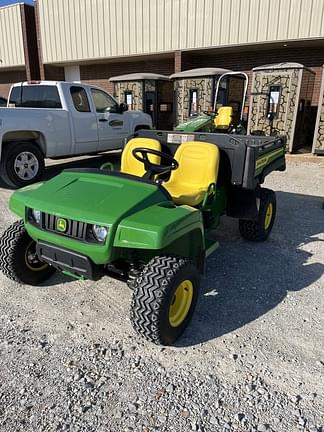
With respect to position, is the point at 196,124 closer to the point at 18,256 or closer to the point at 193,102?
the point at 193,102

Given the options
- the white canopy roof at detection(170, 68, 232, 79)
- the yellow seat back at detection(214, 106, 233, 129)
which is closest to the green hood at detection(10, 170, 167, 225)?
the yellow seat back at detection(214, 106, 233, 129)

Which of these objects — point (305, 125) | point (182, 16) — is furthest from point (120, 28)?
point (305, 125)

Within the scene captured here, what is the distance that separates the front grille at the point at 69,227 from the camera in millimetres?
2355

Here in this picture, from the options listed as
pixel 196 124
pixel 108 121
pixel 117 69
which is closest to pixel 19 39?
pixel 117 69

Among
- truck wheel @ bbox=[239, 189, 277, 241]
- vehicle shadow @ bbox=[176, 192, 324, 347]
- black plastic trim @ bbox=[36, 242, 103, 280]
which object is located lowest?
vehicle shadow @ bbox=[176, 192, 324, 347]

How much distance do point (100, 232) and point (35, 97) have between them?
5736mm

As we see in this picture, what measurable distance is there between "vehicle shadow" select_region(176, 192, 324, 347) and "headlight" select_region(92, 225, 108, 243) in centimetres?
92

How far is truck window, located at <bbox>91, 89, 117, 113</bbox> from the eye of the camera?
7.47 m

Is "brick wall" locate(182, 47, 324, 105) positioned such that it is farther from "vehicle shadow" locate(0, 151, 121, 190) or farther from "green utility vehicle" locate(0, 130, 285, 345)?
"green utility vehicle" locate(0, 130, 285, 345)

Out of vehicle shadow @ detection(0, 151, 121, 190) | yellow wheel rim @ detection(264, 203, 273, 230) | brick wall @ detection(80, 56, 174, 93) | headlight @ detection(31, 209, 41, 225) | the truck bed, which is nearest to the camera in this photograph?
headlight @ detection(31, 209, 41, 225)

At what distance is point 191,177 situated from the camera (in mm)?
3660

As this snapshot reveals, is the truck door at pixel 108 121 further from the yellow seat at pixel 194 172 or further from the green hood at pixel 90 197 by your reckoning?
the green hood at pixel 90 197

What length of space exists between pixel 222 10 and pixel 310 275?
34.8ft

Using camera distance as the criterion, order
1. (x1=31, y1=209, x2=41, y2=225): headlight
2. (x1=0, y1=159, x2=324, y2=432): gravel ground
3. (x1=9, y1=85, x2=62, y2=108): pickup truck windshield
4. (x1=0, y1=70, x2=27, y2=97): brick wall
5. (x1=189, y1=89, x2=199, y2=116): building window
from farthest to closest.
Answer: (x1=0, y1=70, x2=27, y2=97): brick wall < (x1=189, y1=89, x2=199, y2=116): building window < (x1=9, y1=85, x2=62, y2=108): pickup truck windshield < (x1=31, y1=209, x2=41, y2=225): headlight < (x1=0, y1=159, x2=324, y2=432): gravel ground
